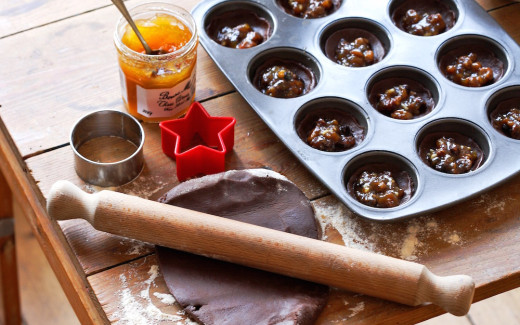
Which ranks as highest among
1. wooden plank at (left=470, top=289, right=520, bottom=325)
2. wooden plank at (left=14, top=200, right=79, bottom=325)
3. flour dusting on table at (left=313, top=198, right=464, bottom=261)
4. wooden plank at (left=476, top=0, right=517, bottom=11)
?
wooden plank at (left=476, top=0, right=517, bottom=11)

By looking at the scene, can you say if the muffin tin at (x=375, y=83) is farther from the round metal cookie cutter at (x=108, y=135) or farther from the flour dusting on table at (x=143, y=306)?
the flour dusting on table at (x=143, y=306)

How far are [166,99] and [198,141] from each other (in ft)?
0.40

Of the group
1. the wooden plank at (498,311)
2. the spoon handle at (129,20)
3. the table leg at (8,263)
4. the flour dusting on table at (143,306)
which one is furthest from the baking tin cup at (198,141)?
the wooden plank at (498,311)

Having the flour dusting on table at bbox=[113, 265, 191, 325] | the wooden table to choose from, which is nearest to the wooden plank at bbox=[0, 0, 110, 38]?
the wooden table

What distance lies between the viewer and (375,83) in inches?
62.2

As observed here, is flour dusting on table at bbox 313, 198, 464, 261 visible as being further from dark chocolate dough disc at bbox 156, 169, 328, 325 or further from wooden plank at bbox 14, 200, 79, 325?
wooden plank at bbox 14, 200, 79, 325

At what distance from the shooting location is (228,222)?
4.06ft

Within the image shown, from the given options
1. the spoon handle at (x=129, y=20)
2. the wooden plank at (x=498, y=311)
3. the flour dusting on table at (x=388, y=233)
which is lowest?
the wooden plank at (x=498, y=311)

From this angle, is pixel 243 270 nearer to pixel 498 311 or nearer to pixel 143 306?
pixel 143 306

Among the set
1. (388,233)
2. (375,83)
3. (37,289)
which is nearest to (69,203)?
(388,233)

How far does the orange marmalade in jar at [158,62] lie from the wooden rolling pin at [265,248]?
29 cm

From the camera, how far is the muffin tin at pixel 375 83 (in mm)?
1381

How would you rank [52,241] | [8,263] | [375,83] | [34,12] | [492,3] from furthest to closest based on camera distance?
1. [8,263]
2. [492,3]
3. [34,12]
4. [375,83]
5. [52,241]

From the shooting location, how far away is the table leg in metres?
1.99
